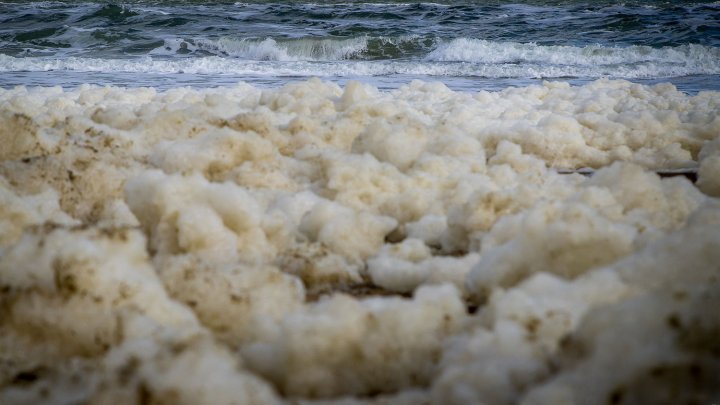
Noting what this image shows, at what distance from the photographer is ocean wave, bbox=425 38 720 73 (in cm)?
1273

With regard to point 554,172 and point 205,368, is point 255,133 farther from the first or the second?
point 205,368

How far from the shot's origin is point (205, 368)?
3.67 ft

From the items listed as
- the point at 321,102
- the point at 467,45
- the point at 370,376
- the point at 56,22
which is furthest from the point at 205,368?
the point at 56,22

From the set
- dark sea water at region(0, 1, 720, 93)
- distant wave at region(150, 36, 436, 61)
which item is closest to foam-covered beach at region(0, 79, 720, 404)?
dark sea water at region(0, 1, 720, 93)

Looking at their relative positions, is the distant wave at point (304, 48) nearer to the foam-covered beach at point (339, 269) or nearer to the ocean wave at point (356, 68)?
the ocean wave at point (356, 68)

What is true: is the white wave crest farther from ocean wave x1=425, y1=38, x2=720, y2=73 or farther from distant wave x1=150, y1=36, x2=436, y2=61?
ocean wave x1=425, y1=38, x2=720, y2=73

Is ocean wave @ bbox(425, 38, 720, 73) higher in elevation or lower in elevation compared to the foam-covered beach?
lower

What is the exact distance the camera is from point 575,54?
43.9 feet

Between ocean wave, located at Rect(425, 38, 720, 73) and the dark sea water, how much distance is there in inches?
1.1

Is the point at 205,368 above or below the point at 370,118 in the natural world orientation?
above

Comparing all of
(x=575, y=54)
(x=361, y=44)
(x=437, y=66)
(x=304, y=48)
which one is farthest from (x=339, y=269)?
(x=304, y=48)

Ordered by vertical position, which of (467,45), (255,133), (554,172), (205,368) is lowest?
(467,45)

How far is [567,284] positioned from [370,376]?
0.42 metres

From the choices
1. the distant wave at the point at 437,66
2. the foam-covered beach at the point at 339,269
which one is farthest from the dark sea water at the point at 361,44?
the foam-covered beach at the point at 339,269
